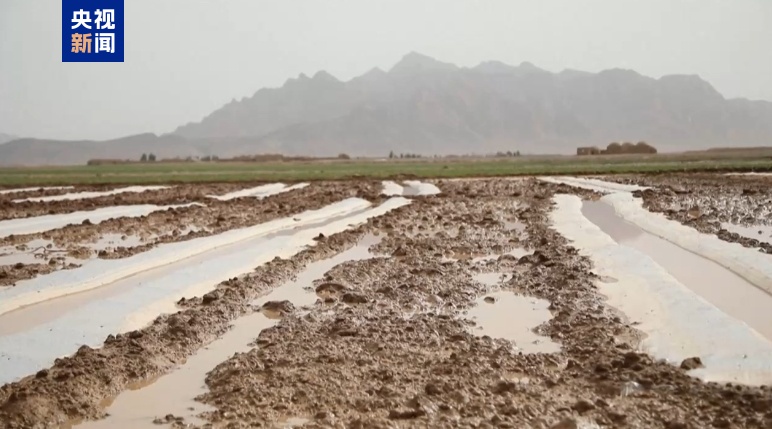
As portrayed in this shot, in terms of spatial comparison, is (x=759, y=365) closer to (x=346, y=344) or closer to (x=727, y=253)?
(x=346, y=344)

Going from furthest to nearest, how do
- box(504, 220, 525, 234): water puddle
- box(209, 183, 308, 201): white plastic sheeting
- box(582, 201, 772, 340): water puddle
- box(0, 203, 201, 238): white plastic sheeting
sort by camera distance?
box(209, 183, 308, 201): white plastic sheeting, box(0, 203, 201, 238): white plastic sheeting, box(504, 220, 525, 234): water puddle, box(582, 201, 772, 340): water puddle

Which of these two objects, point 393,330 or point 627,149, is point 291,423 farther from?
point 627,149

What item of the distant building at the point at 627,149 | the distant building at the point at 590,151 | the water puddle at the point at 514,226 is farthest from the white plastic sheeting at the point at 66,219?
the distant building at the point at 590,151

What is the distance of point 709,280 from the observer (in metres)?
8.53

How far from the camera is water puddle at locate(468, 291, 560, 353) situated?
5.87m

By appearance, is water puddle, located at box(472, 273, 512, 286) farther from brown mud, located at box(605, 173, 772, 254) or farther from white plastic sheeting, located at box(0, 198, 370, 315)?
white plastic sheeting, located at box(0, 198, 370, 315)

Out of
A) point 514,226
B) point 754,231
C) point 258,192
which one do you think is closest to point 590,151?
point 258,192

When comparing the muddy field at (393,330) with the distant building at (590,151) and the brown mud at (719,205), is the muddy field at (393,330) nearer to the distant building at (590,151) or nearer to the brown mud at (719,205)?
the brown mud at (719,205)

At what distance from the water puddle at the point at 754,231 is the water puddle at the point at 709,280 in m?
1.36

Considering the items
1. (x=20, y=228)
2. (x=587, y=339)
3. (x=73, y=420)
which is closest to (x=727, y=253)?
(x=587, y=339)

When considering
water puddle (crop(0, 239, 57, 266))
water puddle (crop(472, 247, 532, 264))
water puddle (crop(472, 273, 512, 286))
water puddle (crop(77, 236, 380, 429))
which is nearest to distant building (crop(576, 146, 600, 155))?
water puddle (crop(472, 247, 532, 264))

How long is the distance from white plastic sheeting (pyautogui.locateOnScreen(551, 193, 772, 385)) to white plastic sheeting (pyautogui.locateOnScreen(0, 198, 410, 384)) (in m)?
4.30

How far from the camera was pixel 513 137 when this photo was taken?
628ft

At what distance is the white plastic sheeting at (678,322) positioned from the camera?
4.93 m
